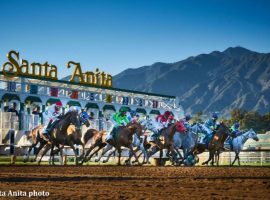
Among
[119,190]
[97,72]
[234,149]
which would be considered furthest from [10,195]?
[97,72]

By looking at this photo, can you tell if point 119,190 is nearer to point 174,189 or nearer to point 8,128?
point 174,189

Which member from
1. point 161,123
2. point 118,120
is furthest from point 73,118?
point 161,123

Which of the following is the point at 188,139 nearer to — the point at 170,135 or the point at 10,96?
the point at 170,135

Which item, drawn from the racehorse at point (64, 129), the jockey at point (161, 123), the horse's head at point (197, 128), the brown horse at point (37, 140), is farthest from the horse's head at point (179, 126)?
the brown horse at point (37, 140)

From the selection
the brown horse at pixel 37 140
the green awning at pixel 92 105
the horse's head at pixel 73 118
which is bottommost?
the brown horse at pixel 37 140

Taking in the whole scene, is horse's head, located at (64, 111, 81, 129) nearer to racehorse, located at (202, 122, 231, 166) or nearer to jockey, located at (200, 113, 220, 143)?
racehorse, located at (202, 122, 231, 166)

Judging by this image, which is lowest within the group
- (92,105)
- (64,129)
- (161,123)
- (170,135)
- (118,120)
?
(170,135)

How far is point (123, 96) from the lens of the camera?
179 ft

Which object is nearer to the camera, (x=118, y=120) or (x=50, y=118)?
(x=50, y=118)

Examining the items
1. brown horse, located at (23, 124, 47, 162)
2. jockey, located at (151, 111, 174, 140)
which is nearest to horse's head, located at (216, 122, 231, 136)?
A: jockey, located at (151, 111, 174, 140)

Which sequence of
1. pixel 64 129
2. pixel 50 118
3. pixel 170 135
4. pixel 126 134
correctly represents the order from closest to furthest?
pixel 64 129 < pixel 126 134 < pixel 50 118 < pixel 170 135

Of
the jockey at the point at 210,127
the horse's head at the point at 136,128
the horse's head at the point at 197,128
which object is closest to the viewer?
the horse's head at the point at 136,128

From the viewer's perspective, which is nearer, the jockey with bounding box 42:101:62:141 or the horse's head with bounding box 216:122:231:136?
the jockey with bounding box 42:101:62:141

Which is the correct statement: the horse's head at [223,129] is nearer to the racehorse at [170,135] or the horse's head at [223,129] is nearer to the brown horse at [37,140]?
the racehorse at [170,135]
